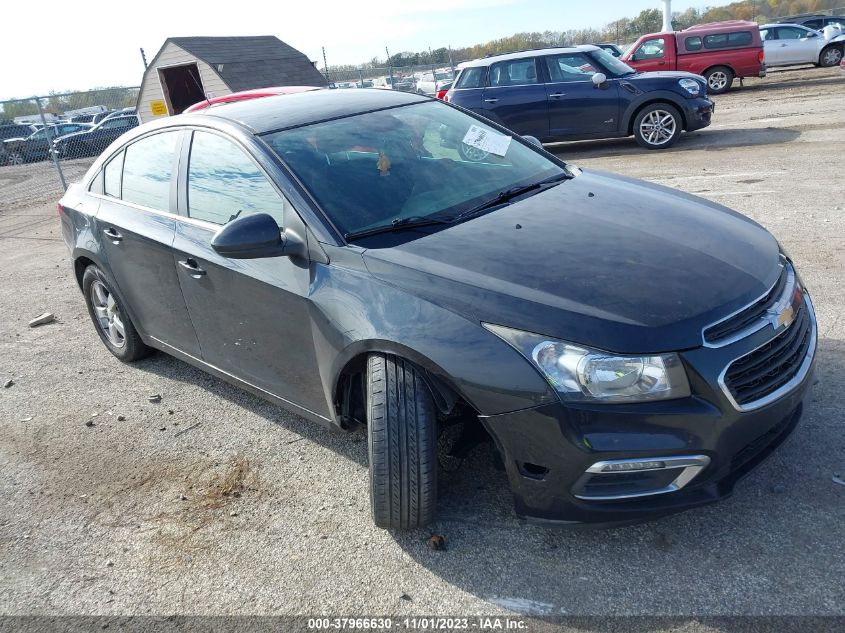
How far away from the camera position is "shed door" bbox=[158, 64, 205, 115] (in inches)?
948

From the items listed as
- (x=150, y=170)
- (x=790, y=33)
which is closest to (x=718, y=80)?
(x=790, y=33)

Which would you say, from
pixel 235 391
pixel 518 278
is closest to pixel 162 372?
pixel 235 391

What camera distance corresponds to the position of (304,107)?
13.1ft

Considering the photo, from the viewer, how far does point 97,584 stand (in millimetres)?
3014

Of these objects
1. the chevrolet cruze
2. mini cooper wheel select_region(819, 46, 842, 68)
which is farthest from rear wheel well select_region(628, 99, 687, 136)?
mini cooper wheel select_region(819, 46, 842, 68)

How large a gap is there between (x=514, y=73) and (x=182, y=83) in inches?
609

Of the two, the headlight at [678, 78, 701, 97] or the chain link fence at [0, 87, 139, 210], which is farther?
the chain link fence at [0, 87, 139, 210]

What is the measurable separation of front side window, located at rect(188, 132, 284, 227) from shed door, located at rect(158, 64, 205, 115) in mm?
21958

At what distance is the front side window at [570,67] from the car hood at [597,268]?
9.47 m

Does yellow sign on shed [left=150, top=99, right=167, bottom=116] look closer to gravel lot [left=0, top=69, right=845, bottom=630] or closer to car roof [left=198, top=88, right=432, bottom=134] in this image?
gravel lot [left=0, top=69, right=845, bottom=630]

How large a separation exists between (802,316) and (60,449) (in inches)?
155

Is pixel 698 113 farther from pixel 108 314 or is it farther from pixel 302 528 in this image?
pixel 302 528

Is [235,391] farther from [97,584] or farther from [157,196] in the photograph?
[97,584]

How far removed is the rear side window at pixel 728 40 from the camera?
1883 cm
